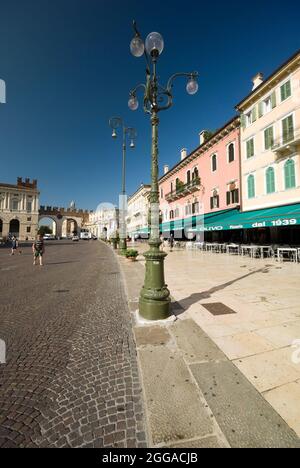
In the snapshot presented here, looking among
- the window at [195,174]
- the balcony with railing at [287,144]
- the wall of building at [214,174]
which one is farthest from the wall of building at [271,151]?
the window at [195,174]

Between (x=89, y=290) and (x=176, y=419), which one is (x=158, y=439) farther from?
(x=89, y=290)

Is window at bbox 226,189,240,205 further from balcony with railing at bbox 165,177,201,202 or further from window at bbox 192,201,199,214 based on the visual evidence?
window at bbox 192,201,199,214

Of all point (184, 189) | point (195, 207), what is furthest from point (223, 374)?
point (184, 189)

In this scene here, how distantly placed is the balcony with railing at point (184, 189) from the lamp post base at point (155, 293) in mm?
20408

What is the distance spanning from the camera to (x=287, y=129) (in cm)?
1341

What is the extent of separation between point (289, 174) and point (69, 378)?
50.9 ft

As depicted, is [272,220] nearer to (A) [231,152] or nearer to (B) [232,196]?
(B) [232,196]

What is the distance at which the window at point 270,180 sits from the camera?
575 inches

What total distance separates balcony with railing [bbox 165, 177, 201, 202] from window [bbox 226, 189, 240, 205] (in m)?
4.81

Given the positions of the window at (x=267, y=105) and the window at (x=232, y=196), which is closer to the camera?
the window at (x=267, y=105)

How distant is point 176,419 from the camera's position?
78.7 inches

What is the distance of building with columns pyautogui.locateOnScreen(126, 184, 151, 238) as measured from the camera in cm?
4508

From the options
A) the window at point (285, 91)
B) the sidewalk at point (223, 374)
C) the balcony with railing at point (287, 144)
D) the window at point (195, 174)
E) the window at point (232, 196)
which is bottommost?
the sidewalk at point (223, 374)

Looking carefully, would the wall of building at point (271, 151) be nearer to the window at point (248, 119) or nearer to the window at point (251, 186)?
the window at point (248, 119)
